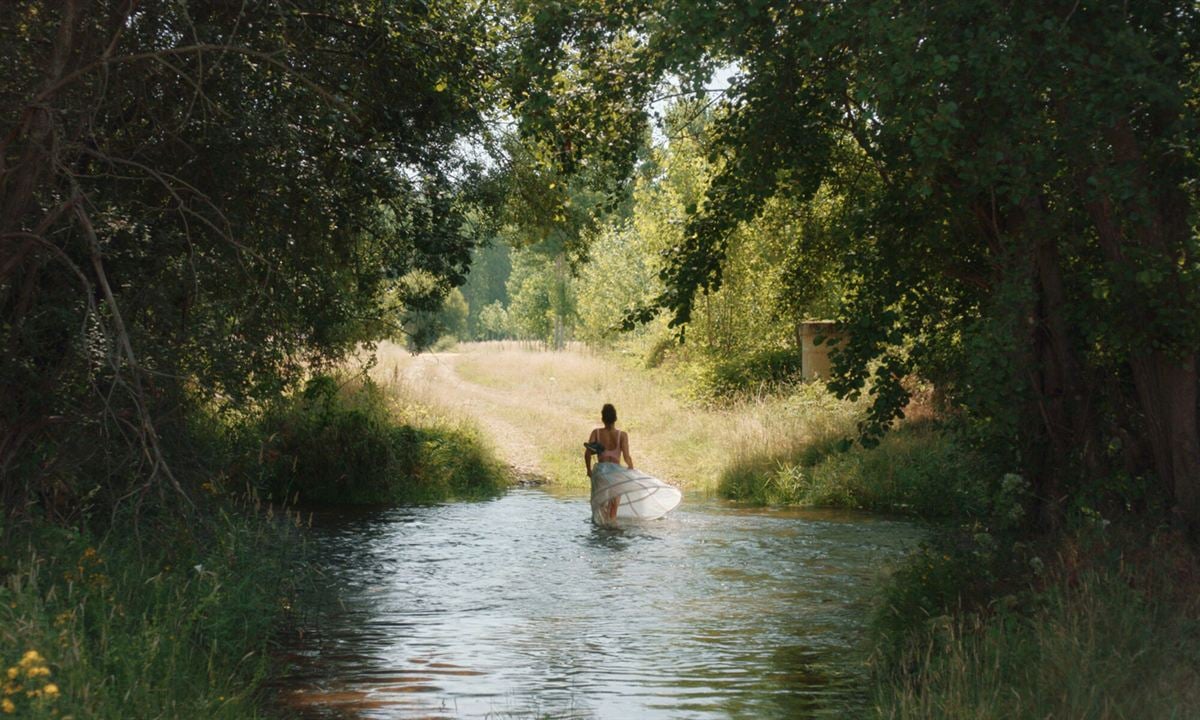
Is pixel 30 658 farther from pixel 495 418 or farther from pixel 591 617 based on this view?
pixel 495 418

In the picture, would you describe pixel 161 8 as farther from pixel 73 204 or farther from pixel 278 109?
pixel 73 204

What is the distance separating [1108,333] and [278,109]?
22.6 feet

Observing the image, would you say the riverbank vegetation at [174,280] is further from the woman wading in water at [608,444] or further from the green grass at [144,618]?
the woman wading in water at [608,444]

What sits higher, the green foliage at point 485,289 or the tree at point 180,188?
the green foliage at point 485,289

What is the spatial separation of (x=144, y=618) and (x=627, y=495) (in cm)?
1123

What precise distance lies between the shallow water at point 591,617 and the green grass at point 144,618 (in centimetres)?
64

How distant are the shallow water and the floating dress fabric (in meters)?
0.30

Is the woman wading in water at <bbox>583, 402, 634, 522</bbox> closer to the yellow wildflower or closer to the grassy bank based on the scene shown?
the grassy bank

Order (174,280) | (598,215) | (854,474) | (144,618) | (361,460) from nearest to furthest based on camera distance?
(144,618), (174,280), (598,215), (854,474), (361,460)

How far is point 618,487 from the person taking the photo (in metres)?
17.8

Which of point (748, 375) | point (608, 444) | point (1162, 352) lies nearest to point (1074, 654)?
point (1162, 352)

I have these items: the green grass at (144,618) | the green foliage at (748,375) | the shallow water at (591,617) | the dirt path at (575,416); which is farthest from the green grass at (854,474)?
the green grass at (144,618)

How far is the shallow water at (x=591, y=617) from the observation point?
8.83 metres

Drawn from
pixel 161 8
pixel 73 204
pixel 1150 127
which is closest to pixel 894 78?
pixel 1150 127
